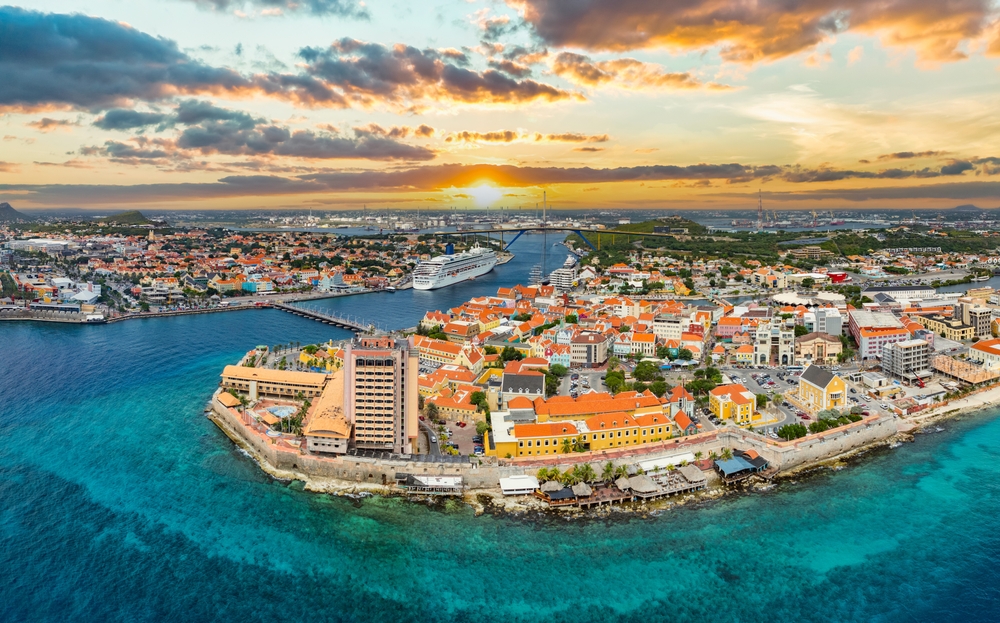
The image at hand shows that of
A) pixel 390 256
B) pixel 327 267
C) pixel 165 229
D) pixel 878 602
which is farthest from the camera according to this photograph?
pixel 165 229

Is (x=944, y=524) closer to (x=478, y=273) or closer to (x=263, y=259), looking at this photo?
(x=478, y=273)

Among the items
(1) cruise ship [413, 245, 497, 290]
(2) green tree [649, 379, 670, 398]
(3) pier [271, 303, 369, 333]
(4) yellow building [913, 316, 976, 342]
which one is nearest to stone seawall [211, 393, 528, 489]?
(2) green tree [649, 379, 670, 398]

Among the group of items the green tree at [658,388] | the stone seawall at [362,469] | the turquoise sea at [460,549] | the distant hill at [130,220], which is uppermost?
the distant hill at [130,220]

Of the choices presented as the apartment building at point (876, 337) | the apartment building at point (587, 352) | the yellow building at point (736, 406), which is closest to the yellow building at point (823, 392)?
the yellow building at point (736, 406)

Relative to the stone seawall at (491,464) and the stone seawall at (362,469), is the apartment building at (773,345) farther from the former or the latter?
the stone seawall at (362,469)

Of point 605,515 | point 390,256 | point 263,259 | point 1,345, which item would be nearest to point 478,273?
point 390,256

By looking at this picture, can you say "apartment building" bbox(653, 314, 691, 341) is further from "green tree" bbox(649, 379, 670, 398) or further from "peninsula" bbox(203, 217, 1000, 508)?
"green tree" bbox(649, 379, 670, 398)
